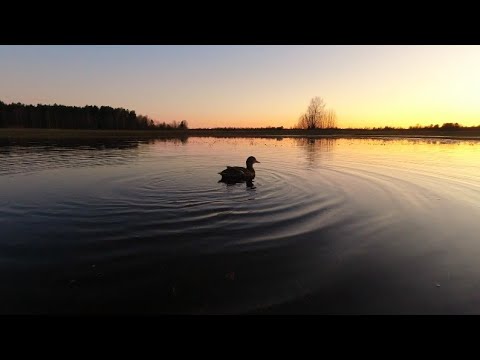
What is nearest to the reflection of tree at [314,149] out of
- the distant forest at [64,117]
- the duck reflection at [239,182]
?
the duck reflection at [239,182]

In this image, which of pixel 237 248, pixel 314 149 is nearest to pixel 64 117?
pixel 314 149

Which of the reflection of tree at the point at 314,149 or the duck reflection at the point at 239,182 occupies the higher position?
the reflection of tree at the point at 314,149

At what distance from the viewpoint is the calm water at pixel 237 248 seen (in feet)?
14.4

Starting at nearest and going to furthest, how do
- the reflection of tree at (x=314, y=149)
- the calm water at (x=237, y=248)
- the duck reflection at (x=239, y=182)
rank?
the calm water at (x=237, y=248) < the duck reflection at (x=239, y=182) < the reflection of tree at (x=314, y=149)

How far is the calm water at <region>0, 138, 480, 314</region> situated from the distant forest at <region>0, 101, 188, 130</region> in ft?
446

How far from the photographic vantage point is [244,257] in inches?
227

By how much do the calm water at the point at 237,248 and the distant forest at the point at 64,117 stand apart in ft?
446

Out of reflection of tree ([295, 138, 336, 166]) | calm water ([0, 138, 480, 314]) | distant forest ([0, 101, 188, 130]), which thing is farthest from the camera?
distant forest ([0, 101, 188, 130])

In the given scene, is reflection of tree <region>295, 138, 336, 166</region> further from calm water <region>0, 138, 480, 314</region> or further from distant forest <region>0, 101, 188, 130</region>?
distant forest <region>0, 101, 188, 130</region>

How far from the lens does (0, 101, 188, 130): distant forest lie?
123000mm

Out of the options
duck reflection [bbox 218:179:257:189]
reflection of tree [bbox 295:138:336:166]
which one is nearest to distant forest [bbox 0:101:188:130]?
reflection of tree [bbox 295:138:336:166]

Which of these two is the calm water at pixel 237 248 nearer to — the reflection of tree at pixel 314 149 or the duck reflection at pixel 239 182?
the duck reflection at pixel 239 182

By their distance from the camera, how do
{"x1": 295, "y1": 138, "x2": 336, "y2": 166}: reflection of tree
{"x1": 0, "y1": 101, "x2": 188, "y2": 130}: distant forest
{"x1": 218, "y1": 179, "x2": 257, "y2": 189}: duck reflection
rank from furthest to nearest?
{"x1": 0, "y1": 101, "x2": 188, "y2": 130}: distant forest → {"x1": 295, "y1": 138, "x2": 336, "y2": 166}: reflection of tree → {"x1": 218, "y1": 179, "x2": 257, "y2": 189}: duck reflection
